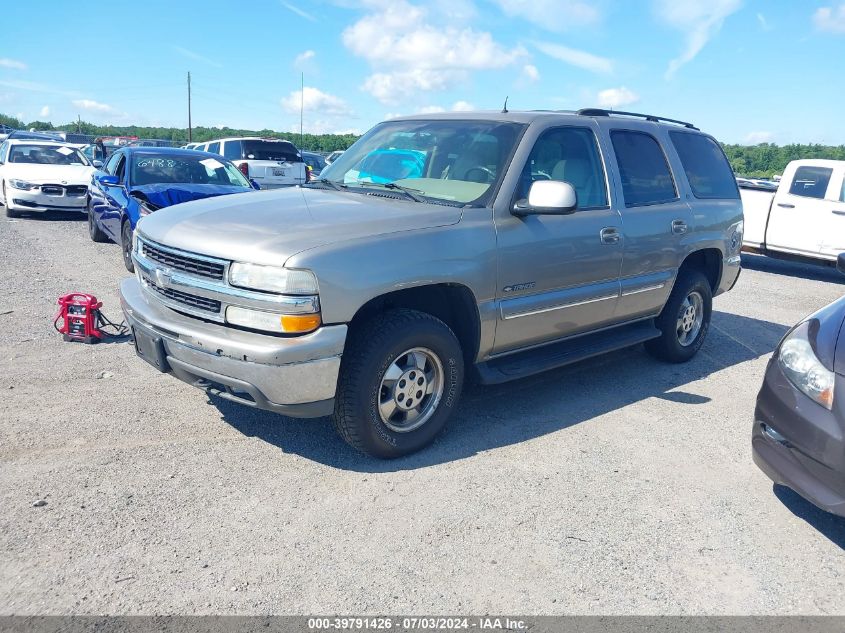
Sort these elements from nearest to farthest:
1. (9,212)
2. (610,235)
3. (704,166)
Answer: (610,235)
(704,166)
(9,212)

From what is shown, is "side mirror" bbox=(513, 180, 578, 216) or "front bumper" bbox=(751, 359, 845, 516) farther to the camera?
"side mirror" bbox=(513, 180, 578, 216)

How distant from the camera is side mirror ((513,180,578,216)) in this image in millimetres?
4027

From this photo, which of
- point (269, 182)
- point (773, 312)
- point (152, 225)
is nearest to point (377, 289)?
point (152, 225)

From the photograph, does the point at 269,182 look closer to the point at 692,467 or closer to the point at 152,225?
the point at 152,225

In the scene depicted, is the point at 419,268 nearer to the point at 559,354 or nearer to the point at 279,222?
the point at 279,222

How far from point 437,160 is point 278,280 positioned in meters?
1.73

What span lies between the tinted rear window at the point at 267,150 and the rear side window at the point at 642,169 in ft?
40.6

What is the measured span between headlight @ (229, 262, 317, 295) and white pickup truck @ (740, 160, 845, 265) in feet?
32.3

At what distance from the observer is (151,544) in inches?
117

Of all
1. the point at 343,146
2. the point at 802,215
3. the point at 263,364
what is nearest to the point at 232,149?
the point at 802,215

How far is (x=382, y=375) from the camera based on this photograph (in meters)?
3.64

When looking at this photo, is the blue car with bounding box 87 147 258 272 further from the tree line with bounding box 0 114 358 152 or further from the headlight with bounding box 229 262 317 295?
the tree line with bounding box 0 114 358 152

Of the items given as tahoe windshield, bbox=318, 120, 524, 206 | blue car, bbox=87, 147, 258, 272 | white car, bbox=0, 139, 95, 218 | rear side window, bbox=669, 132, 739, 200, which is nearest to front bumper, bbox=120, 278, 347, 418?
tahoe windshield, bbox=318, 120, 524, 206

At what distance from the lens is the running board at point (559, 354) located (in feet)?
14.0
